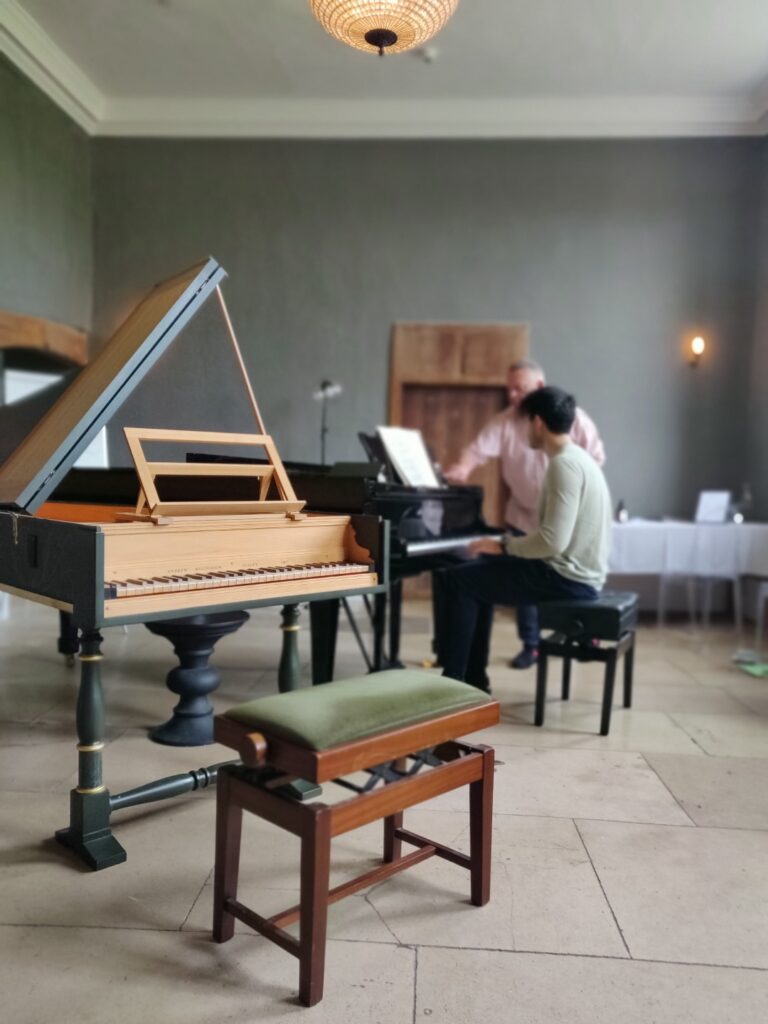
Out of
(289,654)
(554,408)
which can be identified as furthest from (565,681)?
(289,654)

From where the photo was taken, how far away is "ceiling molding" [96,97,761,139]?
6.67 metres

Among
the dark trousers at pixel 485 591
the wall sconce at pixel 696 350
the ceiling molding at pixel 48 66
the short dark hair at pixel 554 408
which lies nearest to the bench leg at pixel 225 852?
the dark trousers at pixel 485 591

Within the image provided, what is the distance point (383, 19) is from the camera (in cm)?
365

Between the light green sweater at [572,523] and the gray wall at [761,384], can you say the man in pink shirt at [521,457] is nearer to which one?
the light green sweater at [572,523]

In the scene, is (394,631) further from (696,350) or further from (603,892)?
(696,350)

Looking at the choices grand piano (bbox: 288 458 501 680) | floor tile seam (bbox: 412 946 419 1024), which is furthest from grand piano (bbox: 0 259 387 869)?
floor tile seam (bbox: 412 946 419 1024)

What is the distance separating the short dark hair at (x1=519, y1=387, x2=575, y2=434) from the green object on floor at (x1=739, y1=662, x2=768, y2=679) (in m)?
2.08

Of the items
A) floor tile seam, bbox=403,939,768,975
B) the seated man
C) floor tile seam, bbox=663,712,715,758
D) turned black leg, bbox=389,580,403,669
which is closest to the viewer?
floor tile seam, bbox=403,939,768,975

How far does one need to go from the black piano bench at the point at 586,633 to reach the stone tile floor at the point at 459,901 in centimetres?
20

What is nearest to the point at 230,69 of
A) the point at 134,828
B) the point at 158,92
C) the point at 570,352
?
the point at 158,92

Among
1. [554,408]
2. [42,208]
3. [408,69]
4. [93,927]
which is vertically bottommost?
[93,927]

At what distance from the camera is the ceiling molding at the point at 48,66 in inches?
221

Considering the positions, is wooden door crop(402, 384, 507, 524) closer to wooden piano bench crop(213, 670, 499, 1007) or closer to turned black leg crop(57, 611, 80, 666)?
turned black leg crop(57, 611, 80, 666)

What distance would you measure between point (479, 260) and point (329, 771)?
6012 mm
